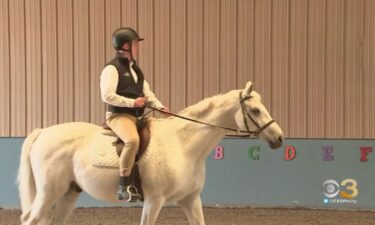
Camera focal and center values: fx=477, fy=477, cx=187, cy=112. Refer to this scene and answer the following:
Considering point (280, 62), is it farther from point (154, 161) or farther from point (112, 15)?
point (154, 161)

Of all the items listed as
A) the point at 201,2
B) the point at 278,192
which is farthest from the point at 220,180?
the point at 201,2

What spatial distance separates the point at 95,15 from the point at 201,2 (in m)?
1.36

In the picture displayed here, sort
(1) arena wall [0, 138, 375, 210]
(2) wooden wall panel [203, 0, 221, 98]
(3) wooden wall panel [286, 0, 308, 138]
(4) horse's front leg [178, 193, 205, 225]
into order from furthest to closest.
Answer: (2) wooden wall panel [203, 0, 221, 98] < (3) wooden wall panel [286, 0, 308, 138] < (1) arena wall [0, 138, 375, 210] < (4) horse's front leg [178, 193, 205, 225]

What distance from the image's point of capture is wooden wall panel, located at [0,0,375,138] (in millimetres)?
5789

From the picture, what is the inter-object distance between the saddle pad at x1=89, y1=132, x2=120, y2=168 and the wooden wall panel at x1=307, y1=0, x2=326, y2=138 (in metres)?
3.12

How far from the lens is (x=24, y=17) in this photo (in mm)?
6148

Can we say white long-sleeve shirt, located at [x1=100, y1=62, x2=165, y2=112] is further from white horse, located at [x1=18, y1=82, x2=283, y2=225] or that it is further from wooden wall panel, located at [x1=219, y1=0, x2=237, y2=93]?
wooden wall panel, located at [x1=219, y1=0, x2=237, y2=93]

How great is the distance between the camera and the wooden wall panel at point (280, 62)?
586cm

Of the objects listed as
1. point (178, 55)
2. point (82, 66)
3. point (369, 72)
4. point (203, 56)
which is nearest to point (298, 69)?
point (369, 72)

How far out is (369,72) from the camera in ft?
18.9

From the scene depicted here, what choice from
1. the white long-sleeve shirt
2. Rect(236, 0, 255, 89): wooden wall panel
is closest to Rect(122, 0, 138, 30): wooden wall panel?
Rect(236, 0, 255, 89): wooden wall panel

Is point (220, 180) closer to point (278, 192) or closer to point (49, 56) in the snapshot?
point (278, 192)

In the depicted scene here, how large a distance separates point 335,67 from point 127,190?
11.5 feet

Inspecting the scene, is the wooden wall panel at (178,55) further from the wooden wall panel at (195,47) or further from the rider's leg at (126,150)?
the rider's leg at (126,150)
